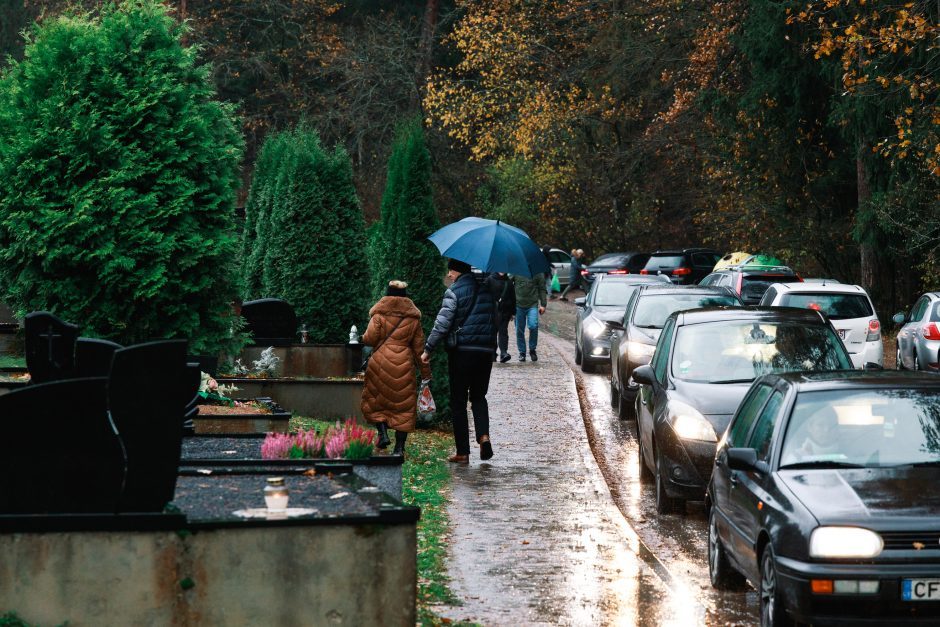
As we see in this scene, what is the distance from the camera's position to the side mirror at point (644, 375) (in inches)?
486

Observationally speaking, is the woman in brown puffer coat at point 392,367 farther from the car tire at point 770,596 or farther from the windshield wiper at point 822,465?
A: the car tire at point 770,596

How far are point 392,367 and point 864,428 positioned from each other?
6239mm

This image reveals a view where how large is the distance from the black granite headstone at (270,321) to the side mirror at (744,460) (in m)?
10.5

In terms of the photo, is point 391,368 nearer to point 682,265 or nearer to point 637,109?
point 682,265

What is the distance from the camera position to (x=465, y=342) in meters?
13.6

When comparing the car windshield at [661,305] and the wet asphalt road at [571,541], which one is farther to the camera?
the car windshield at [661,305]

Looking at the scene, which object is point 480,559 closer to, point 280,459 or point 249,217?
point 280,459

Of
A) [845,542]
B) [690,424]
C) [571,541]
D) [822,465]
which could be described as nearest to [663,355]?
[690,424]

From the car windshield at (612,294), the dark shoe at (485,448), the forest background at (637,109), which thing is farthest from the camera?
the forest background at (637,109)

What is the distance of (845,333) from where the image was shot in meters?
20.4

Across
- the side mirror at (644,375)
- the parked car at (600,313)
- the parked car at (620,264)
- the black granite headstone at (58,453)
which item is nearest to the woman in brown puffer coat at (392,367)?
the side mirror at (644,375)

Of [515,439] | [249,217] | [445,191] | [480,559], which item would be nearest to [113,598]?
[480,559]

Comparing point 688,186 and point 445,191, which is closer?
point 688,186

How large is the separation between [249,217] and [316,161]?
5.03 meters
